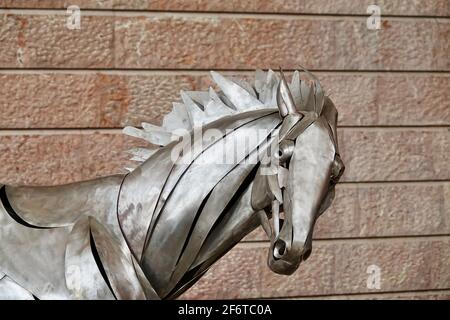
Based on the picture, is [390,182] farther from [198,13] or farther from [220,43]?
[198,13]

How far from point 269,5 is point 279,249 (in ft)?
5.75

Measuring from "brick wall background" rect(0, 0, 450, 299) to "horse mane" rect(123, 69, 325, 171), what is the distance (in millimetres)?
1258

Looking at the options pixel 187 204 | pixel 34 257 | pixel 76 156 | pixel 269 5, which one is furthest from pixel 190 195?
pixel 269 5

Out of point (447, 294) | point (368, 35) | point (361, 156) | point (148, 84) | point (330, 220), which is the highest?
point (368, 35)

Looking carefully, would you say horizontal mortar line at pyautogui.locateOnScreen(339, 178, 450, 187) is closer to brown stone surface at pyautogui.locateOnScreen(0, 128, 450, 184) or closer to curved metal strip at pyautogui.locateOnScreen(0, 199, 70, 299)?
brown stone surface at pyautogui.locateOnScreen(0, 128, 450, 184)

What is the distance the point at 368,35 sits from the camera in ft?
10.6

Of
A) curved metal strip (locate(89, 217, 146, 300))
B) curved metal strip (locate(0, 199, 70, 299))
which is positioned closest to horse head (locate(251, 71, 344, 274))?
curved metal strip (locate(89, 217, 146, 300))

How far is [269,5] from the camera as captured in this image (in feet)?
10.4

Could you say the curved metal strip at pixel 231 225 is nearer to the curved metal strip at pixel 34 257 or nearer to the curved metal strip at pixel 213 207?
the curved metal strip at pixel 213 207

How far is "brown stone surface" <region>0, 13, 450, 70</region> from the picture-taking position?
299 centimetres

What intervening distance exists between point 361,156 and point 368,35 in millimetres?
458

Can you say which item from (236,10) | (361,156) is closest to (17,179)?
(236,10)
